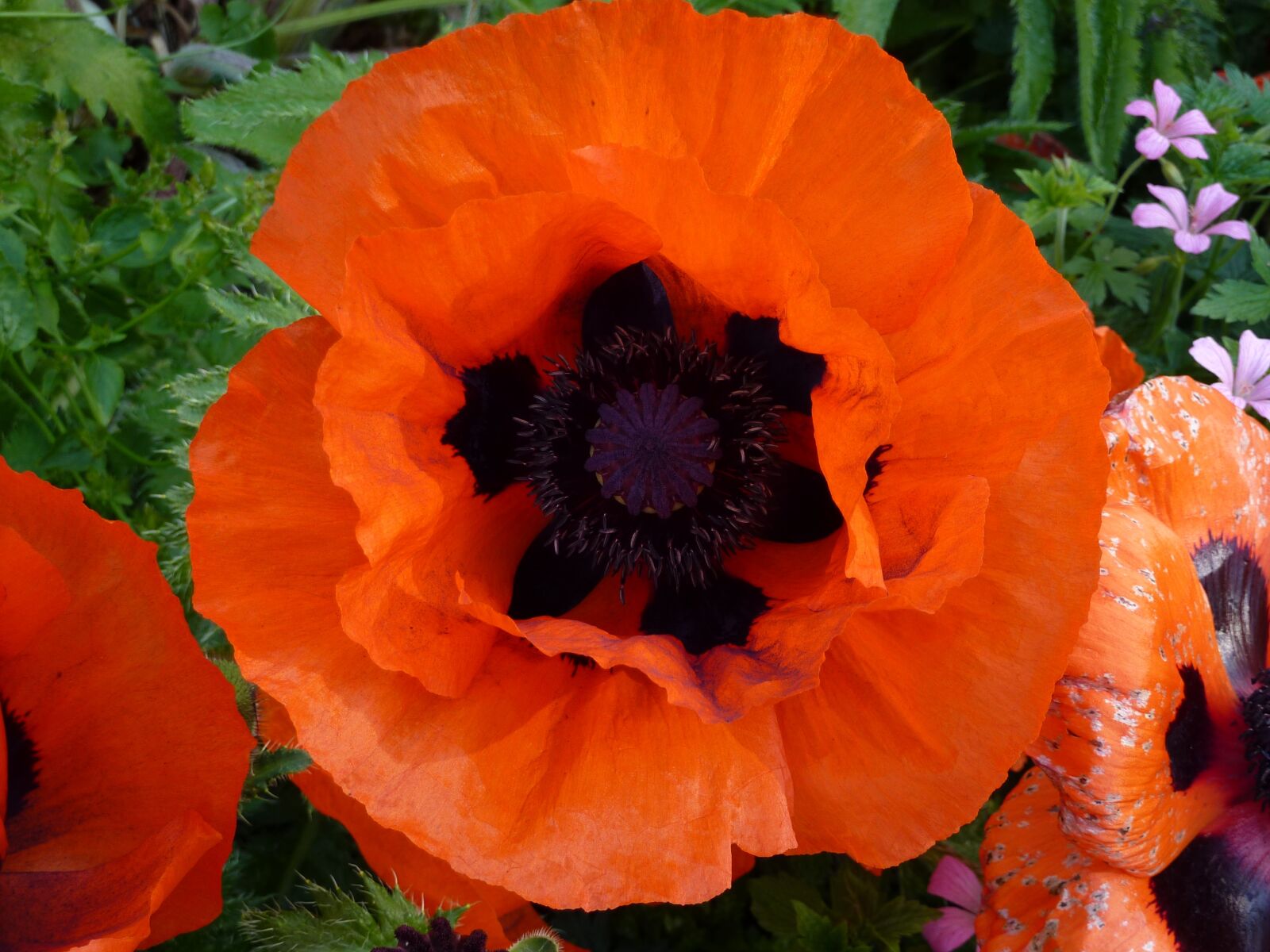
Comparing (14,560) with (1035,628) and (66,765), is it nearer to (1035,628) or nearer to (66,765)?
(66,765)

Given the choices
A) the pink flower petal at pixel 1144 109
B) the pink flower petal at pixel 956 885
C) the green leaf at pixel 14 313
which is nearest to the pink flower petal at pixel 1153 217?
the pink flower petal at pixel 1144 109

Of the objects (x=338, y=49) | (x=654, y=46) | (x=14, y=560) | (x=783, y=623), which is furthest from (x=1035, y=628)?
(x=338, y=49)

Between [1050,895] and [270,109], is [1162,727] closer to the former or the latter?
[1050,895]

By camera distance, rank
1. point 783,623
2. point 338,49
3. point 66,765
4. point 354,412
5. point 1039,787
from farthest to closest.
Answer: point 338,49 < point 1039,787 < point 66,765 < point 783,623 < point 354,412

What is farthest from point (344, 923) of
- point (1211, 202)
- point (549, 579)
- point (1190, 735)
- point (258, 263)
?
point (1211, 202)

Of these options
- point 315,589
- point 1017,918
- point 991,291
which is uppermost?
point 991,291

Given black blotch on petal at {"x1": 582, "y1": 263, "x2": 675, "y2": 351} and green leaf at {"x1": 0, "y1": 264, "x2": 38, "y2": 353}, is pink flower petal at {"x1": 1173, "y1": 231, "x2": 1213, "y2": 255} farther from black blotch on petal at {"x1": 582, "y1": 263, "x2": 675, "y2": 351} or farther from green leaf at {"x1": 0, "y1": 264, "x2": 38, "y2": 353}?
green leaf at {"x1": 0, "y1": 264, "x2": 38, "y2": 353}

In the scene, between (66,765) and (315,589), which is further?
(66,765)
